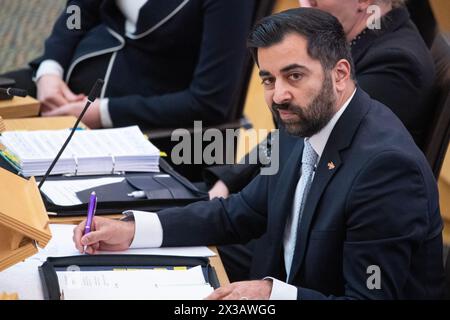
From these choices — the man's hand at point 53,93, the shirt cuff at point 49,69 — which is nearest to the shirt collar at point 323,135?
the man's hand at point 53,93

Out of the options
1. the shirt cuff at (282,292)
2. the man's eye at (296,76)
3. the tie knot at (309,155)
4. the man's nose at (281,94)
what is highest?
the man's eye at (296,76)

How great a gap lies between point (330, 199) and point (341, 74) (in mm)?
284

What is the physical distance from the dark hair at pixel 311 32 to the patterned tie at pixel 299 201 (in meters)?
0.22

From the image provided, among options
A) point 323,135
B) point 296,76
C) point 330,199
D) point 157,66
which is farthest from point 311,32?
point 157,66

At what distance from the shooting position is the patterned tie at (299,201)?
1953mm

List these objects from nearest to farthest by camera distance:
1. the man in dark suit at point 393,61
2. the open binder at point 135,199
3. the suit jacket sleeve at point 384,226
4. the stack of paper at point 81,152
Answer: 1. the suit jacket sleeve at point 384,226
2. the open binder at point 135,199
3. the stack of paper at point 81,152
4. the man in dark suit at point 393,61

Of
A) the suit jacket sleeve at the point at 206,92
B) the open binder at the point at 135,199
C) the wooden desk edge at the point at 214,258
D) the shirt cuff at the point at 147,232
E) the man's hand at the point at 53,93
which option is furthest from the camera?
the man's hand at the point at 53,93

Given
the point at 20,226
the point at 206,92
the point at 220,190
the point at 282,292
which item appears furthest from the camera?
the point at 206,92

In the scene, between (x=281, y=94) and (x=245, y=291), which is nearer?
(x=245, y=291)

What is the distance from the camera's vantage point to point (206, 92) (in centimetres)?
310

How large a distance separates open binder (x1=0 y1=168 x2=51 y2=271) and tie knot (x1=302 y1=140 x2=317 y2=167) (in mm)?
627

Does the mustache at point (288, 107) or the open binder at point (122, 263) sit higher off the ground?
the mustache at point (288, 107)

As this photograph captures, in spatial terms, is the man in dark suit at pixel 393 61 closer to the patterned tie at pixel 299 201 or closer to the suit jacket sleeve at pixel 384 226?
the patterned tie at pixel 299 201

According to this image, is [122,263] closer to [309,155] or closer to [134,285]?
[134,285]
